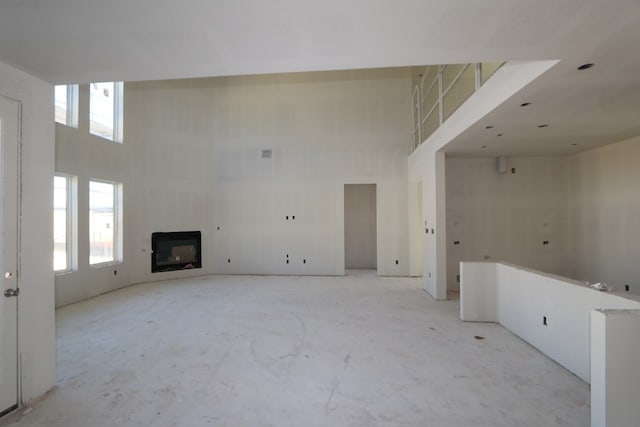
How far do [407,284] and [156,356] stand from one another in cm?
525

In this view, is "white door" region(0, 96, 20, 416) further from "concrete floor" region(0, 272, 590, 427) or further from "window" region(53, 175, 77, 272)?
"window" region(53, 175, 77, 272)

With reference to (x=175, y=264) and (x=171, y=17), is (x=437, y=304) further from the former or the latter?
(x=175, y=264)

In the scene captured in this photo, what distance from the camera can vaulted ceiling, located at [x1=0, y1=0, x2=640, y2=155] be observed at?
1.73m

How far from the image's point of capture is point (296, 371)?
9.93 ft

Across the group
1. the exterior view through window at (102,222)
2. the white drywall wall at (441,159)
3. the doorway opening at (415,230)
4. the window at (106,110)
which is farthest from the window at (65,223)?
the doorway opening at (415,230)

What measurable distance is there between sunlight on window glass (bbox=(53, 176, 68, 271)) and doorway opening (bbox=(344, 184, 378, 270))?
6494 millimetres

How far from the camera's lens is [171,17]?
5.93 ft

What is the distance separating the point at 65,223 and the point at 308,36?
587 centimetres

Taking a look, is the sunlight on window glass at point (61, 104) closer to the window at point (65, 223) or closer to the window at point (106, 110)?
the window at point (106, 110)

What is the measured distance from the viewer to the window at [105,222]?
609cm

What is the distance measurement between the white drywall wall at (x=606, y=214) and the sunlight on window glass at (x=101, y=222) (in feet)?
31.3

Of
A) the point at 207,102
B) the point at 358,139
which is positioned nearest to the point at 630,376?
the point at 358,139

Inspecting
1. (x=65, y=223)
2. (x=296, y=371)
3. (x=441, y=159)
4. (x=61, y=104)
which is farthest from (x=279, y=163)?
(x=296, y=371)

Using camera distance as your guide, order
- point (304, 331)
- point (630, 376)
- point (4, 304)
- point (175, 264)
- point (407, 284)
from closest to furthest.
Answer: point (630, 376)
point (4, 304)
point (304, 331)
point (407, 284)
point (175, 264)
